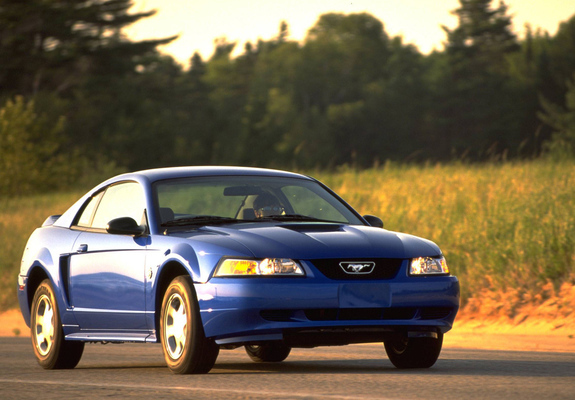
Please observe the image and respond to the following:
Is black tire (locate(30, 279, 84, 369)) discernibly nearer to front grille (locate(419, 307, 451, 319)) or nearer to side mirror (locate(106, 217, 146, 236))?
side mirror (locate(106, 217, 146, 236))

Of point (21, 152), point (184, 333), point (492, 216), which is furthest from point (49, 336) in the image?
point (21, 152)

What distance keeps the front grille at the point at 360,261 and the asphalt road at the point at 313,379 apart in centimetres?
69

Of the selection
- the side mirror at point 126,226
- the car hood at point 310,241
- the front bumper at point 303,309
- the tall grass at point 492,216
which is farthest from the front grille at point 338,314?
the tall grass at point 492,216

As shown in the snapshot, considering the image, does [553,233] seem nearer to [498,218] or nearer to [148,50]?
[498,218]

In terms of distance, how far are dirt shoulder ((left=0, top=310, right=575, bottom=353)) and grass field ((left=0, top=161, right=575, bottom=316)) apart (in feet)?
1.14

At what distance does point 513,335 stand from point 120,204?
20.7 feet

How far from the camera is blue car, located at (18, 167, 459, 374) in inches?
303

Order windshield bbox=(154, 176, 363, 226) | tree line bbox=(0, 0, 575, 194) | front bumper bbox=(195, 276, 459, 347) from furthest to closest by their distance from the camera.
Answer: tree line bbox=(0, 0, 575, 194) < windshield bbox=(154, 176, 363, 226) < front bumper bbox=(195, 276, 459, 347)

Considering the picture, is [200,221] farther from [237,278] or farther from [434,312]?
[434,312]

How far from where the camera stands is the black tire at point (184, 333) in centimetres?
781

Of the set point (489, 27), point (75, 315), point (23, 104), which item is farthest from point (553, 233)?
point (489, 27)

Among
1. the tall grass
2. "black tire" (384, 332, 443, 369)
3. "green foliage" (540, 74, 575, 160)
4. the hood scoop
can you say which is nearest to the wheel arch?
the hood scoop

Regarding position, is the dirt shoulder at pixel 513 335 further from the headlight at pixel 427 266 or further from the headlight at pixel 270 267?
the headlight at pixel 270 267

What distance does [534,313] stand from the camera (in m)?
14.6
